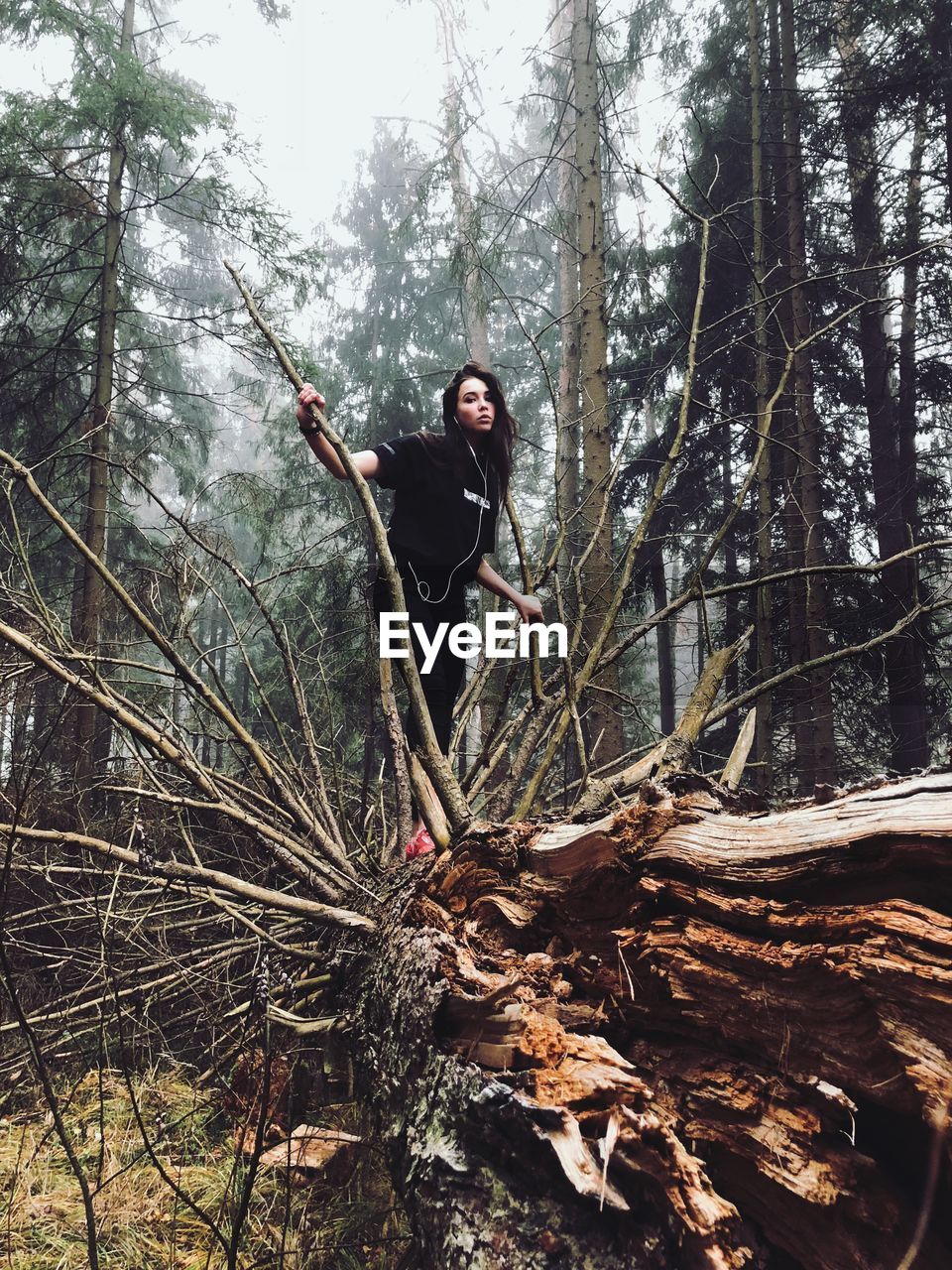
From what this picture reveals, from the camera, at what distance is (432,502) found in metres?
3.18

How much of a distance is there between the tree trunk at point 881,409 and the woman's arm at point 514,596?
13.2 ft

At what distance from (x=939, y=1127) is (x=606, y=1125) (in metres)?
0.53

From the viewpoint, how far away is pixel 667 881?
1575mm

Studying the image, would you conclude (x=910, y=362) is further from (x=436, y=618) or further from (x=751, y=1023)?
(x=751, y=1023)

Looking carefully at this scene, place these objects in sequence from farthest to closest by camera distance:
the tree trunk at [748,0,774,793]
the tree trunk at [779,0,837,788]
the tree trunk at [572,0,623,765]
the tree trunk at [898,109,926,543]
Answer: the tree trunk at [898,109,926,543]
the tree trunk at [779,0,837,788]
the tree trunk at [572,0,623,765]
the tree trunk at [748,0,774,793]

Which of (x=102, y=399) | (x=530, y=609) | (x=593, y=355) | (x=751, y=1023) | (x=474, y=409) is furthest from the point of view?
(x=102, y=399)

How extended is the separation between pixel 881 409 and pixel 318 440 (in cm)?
632

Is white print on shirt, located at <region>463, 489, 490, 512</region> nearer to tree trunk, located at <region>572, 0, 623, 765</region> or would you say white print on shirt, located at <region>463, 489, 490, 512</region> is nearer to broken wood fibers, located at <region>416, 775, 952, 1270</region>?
broken wood fibers, located at <region>416, 775, 952, 1270</region>

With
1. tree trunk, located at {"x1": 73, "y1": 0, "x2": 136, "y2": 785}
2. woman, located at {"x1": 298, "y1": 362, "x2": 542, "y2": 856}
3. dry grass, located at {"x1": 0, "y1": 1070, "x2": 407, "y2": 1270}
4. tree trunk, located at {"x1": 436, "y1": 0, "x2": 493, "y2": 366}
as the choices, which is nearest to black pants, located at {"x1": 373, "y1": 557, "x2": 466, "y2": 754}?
woman, located at {"x1": 298, "y1": 362, "x2": 542, "y2": 856}

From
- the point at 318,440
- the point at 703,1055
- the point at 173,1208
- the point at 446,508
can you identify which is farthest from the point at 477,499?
the point at 173,1208

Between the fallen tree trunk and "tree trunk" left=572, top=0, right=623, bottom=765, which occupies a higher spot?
"tree trunk" left=572, top=0, right=623, bottom=765

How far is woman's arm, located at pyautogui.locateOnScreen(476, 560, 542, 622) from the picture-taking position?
3.10 metres

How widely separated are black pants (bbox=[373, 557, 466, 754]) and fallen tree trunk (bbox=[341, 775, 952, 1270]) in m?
1.46

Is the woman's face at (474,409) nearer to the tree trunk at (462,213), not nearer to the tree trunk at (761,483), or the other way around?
the tree trunk at (761,483)
